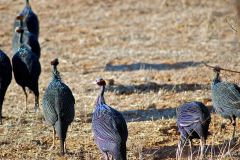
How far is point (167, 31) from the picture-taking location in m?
16.0

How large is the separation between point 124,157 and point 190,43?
8069 millimetres

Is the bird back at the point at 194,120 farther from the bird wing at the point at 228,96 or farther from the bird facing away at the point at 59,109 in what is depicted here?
the bird facing away at the point at 59,109

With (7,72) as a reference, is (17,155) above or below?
below

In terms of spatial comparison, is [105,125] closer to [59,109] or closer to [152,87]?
[59,109]

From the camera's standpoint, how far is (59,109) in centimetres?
811

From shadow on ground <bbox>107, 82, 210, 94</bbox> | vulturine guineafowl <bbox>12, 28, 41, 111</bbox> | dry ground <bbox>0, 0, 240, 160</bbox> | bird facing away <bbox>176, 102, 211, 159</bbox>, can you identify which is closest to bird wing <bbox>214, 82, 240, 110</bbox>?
dry ground <bbox>0, 0, 240, 160</bbox>

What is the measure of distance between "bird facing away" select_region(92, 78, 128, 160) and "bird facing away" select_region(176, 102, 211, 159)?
0.75m

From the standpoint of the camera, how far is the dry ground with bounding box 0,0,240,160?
859cm

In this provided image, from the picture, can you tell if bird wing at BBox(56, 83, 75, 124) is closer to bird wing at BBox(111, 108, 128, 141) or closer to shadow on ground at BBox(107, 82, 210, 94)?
bird wing at BBox(111, 108, 128, 141)

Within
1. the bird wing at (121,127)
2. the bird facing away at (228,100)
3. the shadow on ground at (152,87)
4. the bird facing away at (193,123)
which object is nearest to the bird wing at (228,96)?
the bird facing away at (228,100)

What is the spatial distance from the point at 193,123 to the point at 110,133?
103cm

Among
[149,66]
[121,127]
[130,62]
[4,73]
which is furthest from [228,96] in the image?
[130,62]

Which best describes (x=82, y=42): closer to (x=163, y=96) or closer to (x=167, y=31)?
(x=167, y=31)

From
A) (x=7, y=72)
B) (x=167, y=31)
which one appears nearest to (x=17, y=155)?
(x=7, y=72)
